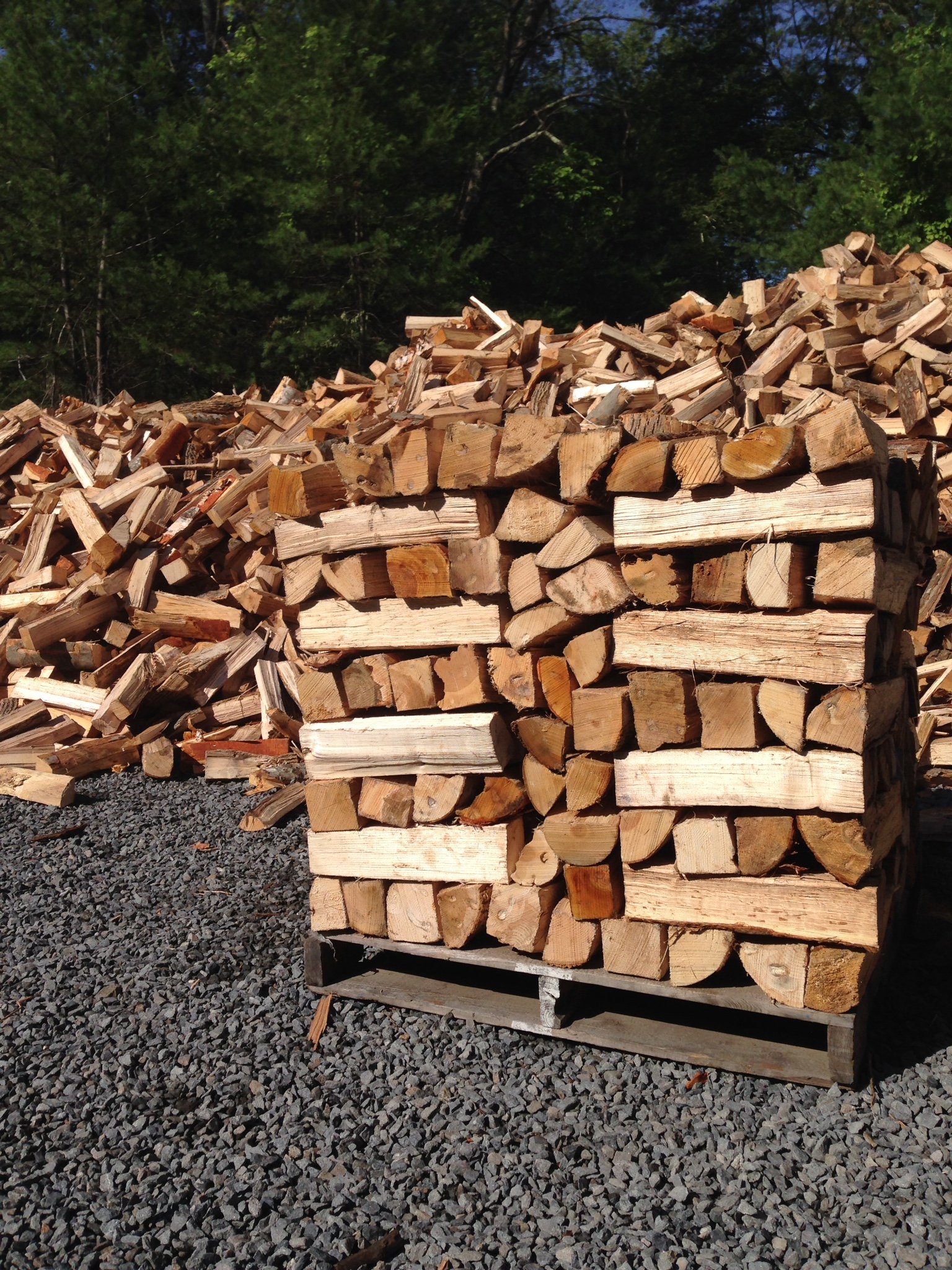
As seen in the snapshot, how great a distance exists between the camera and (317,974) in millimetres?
3953

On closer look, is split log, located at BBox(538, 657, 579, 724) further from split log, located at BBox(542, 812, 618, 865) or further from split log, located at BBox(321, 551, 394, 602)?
split log, located at BBox(321, 551, 394, 602)

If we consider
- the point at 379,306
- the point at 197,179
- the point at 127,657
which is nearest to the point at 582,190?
the point at 379,306

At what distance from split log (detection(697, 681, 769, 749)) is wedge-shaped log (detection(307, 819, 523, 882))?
30.6 inches

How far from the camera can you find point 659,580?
3264 millimetres

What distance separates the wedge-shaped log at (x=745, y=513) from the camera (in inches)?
117

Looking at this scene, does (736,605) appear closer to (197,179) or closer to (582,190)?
(197,179)

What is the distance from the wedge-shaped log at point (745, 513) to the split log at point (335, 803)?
130cm

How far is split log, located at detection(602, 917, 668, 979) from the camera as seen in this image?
3.38 meters

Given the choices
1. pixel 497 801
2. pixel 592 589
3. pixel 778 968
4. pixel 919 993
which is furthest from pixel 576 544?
pixel 919 993

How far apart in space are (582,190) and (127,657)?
17.4 m

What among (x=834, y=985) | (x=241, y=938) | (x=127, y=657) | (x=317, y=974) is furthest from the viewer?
(x=127, y=657)

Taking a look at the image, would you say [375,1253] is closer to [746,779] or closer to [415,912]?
[415,912]

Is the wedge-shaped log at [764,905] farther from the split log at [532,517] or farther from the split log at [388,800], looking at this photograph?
the split log at [532,517]

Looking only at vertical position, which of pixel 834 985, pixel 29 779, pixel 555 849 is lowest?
pixel 29 779
